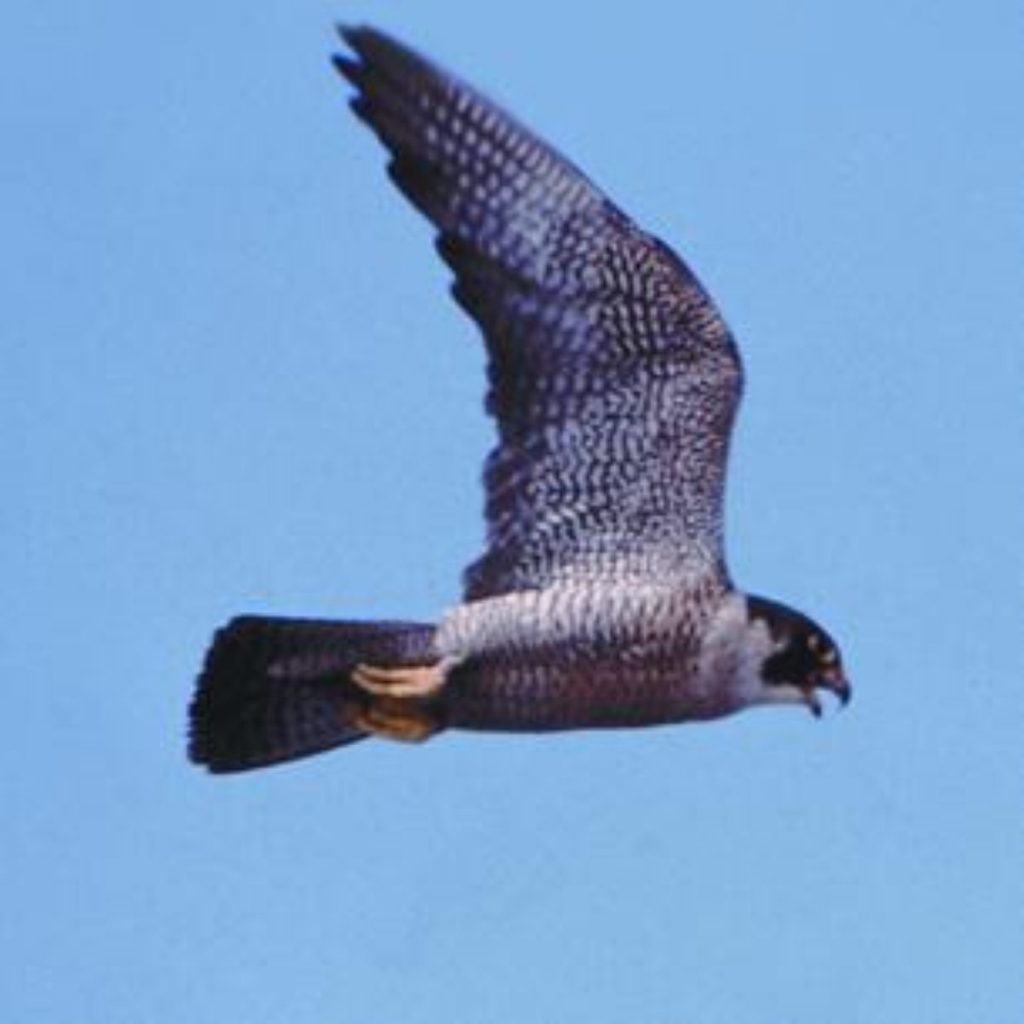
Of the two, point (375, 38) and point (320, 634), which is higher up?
point (375, 38)

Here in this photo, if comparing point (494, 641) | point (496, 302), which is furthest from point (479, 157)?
point (494, 641)

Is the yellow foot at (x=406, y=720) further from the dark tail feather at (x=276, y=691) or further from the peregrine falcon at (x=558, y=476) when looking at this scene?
the dark tail feather at (x=276, y=691)

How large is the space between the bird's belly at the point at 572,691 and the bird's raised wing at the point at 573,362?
449mm

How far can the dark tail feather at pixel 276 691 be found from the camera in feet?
50.6

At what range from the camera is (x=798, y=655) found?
15414mm

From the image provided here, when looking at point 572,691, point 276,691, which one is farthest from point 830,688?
point 276,691

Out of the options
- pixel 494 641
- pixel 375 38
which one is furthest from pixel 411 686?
pixel 375 38

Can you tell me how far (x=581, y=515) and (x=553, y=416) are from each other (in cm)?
42

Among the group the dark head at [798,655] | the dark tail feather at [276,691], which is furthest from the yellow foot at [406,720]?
the dark head at [798,655]

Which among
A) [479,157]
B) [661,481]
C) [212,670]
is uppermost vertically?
[479,157]

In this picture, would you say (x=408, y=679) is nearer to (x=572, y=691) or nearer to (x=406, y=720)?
(x=406, y=720)

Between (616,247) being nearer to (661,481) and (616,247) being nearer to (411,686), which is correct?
(661,481)

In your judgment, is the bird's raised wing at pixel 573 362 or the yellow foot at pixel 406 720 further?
the bird's raised wing at pixel 573 362

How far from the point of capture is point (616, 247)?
50.4 ft
